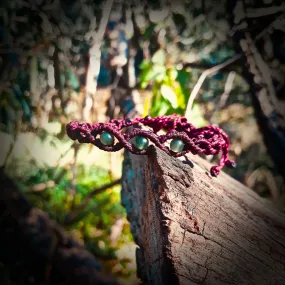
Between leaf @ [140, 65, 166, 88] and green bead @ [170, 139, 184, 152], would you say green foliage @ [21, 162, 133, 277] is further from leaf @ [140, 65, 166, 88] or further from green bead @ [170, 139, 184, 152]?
green bead @ [170, 139, 184, 152]

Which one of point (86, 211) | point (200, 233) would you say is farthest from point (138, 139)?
point (86, 211)

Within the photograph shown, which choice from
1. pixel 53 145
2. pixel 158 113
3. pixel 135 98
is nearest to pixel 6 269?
pixel 53 145

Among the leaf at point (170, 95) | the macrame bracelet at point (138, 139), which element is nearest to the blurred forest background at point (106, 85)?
the leaf at point (170, 95)

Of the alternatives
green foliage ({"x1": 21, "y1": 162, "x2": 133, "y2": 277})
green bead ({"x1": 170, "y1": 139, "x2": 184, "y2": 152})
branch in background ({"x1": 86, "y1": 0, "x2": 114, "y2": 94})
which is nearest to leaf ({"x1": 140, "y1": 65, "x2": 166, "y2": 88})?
branch in background ({"x1": 86, "y1": 0, "x2": 114, "y2": 94})

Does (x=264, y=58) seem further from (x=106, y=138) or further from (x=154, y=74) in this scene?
(x=106, y=138)

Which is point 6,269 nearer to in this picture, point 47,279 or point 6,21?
point 47,279

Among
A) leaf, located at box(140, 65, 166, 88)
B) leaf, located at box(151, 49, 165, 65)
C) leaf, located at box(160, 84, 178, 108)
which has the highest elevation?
leaf, located at box(151, 49, 165, 65)

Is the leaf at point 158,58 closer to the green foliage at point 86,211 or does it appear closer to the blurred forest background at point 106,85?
the blurred forest background at point 106,85
